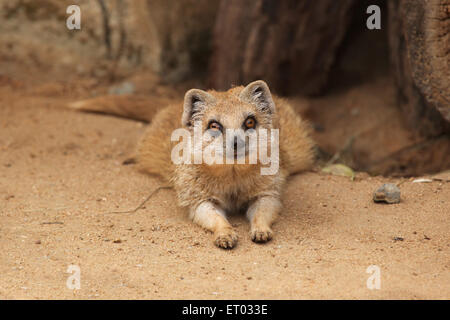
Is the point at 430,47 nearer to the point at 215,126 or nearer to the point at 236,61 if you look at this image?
the point at 215,126

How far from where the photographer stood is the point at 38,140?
5527 millimetres

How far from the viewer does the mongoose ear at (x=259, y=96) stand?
402cm

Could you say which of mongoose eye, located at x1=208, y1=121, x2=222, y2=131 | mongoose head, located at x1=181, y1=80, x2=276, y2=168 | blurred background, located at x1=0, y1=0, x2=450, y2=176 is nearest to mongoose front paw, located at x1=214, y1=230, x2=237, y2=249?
mongoose head, located at x1=181, y1=80, x2=276, y2=168

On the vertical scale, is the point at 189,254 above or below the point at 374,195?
below

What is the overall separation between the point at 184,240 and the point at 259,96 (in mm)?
1195

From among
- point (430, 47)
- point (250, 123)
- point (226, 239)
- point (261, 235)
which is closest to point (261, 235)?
point (261, 235)

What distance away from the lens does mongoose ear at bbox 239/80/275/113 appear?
4.02m

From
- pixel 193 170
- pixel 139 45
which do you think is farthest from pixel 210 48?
pixel 193 170

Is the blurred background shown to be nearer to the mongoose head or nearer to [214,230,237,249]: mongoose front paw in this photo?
the mongoose head

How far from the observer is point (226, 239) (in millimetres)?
3631

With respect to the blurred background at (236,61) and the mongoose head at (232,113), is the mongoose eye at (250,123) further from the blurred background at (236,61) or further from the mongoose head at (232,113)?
the blurred background at (236,61)

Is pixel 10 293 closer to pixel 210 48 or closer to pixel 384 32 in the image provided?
pixel 210 48

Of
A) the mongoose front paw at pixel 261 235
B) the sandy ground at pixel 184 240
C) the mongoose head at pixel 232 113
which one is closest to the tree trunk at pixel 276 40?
the sandy ground at pixel 184 240
